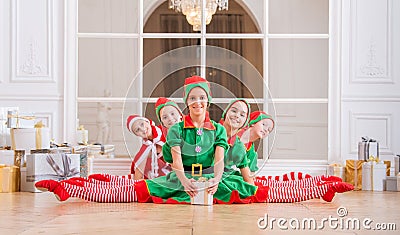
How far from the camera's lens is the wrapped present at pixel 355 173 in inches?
183

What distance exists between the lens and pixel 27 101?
5043 millimetres

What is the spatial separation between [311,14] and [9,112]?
209 centimetres

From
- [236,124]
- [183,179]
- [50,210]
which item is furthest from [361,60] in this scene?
[50,210]

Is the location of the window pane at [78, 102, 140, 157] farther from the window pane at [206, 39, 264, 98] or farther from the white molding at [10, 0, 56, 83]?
the window pane at [206, 39, 264, 98]

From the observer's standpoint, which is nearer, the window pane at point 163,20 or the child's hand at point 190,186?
the child's hand at point 190,186

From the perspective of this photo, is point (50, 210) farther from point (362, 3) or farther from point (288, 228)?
point (362, 3)

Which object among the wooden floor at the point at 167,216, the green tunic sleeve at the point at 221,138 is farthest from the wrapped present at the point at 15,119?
the green tunic sleeve at the point at 221,138

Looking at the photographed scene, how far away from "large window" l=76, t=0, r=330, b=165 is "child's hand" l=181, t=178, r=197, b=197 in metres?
1.69

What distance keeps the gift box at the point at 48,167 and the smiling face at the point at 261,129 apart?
1072 mm

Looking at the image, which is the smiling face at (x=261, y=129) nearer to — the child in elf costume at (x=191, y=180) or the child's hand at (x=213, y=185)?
the child in elf costume at (x=191, y=180)

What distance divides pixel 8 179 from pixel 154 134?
0.90m

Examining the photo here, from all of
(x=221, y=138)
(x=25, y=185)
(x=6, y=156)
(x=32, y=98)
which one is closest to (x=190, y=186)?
(x=221, y=138)

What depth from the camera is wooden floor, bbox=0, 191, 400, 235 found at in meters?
2.57

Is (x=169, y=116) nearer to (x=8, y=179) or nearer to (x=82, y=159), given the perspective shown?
(x=82, y=159)
